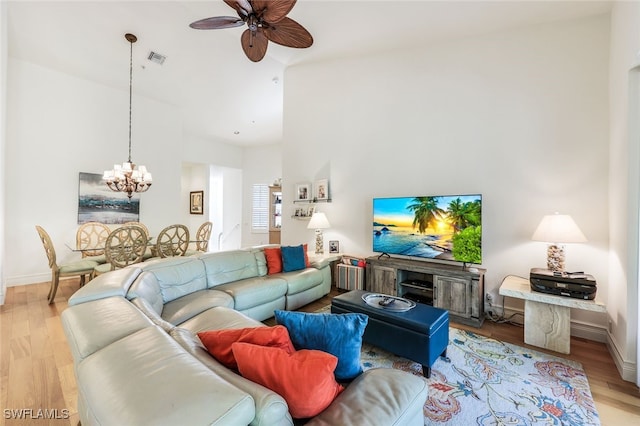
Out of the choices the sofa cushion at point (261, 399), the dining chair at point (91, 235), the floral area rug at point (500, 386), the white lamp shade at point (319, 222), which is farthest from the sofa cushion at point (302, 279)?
the dining chair at point (91, 235)

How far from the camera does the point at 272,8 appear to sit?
87.4 inches

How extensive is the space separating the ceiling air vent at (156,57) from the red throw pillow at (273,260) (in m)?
3.41

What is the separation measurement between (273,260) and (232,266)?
56cm

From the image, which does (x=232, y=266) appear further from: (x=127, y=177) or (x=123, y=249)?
(x=127, y=177)

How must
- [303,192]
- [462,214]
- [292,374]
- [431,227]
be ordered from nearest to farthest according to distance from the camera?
[292,374], [462,214], [431,227], [303,192]

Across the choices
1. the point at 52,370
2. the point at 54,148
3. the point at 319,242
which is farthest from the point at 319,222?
the point at 54,148

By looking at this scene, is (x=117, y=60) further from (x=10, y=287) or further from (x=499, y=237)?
(x=499, y=237)

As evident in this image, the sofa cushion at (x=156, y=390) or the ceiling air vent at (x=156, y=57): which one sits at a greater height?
the ceiling air vent at (x=156, y=57)

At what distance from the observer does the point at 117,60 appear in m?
4.26

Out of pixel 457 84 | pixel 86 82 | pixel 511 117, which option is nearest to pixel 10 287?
pixel 86 82

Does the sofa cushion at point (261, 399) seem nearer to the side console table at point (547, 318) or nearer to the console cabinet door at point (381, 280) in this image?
the side console table at point (547, 318)

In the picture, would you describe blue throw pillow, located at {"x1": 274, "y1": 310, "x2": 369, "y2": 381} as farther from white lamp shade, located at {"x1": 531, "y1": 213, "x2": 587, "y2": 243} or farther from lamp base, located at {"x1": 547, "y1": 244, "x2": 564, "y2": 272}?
lamp base, located at {"x1": 547, "y1": 244, "x2": 564, "y2": 272}

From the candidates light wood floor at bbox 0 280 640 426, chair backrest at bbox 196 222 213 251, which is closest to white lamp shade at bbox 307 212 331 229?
chair backrest at bbox 196 222 213 251

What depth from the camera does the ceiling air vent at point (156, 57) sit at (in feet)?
13.6
